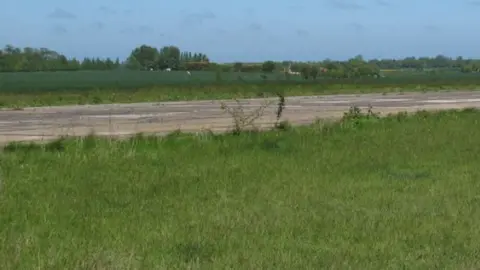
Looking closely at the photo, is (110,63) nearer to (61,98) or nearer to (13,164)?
(61,98)

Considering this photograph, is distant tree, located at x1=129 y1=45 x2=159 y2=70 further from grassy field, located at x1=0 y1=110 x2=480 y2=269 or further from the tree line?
grassy field, located at x1=0 y1=110 x2=480 y2=269

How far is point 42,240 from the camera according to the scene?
26.2 feet

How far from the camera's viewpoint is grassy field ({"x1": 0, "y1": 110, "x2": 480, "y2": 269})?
24.3 ft

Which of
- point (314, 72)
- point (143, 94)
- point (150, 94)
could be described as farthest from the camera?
point (314, 72)

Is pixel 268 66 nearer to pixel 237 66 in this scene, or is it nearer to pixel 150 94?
pixel 237 66

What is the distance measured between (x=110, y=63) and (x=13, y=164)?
239 feet

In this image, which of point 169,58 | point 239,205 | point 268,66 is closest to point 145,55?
point 169,58

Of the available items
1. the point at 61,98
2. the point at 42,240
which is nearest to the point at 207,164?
the point at 42,240

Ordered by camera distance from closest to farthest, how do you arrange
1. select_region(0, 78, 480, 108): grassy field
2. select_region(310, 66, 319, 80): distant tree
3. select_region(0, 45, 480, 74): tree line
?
select_region(0, 78, 480, 108): grassy field, select_region(0, 45, 480, 74): tree line, select_region(310, 66, 319, 80): distant tree

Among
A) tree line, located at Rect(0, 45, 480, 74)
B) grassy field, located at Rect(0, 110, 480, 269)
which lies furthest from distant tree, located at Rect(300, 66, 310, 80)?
grassy field, located at Rect(0, 110, 480, 269)

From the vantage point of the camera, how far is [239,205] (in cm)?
1010

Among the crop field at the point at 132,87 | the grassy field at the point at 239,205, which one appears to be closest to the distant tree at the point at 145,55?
the crop field at the point at 132,87

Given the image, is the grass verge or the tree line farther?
the tree line

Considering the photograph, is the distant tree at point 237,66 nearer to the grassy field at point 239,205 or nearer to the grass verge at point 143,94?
the grass verge at point 143,94
